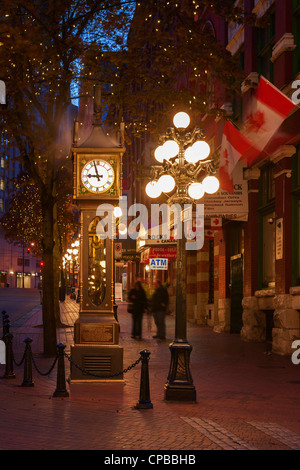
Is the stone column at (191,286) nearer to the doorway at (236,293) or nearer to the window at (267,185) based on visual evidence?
the doorway at (236,293)

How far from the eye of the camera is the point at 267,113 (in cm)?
1672

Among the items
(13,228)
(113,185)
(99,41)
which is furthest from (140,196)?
(113,185)

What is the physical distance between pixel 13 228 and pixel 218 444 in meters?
54.1

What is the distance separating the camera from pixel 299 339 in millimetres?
18172

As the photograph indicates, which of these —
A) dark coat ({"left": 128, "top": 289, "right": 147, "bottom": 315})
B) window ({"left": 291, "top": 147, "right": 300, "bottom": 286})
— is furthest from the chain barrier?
dark coat ({"left": 128, "top": 289, "right": 147, "bottom": 315})

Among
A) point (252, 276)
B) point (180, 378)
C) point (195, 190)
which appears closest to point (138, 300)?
point (252, 276)

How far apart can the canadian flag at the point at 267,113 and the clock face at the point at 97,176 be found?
4.35 m

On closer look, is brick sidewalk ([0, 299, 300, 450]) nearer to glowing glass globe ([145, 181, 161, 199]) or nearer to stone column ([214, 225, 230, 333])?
glowing glass globe ([145, 181, 161, 199])

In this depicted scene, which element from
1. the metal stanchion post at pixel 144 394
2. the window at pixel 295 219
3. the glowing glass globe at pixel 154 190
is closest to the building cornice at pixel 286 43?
the window at pixel 295 219

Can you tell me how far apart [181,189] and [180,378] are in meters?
3.19

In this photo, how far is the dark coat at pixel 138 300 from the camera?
2348 cm

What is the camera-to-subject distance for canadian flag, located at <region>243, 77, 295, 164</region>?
623 inches

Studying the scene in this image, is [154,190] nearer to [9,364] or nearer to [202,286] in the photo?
[9,364]

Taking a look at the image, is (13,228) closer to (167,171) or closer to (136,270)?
(136,270)
